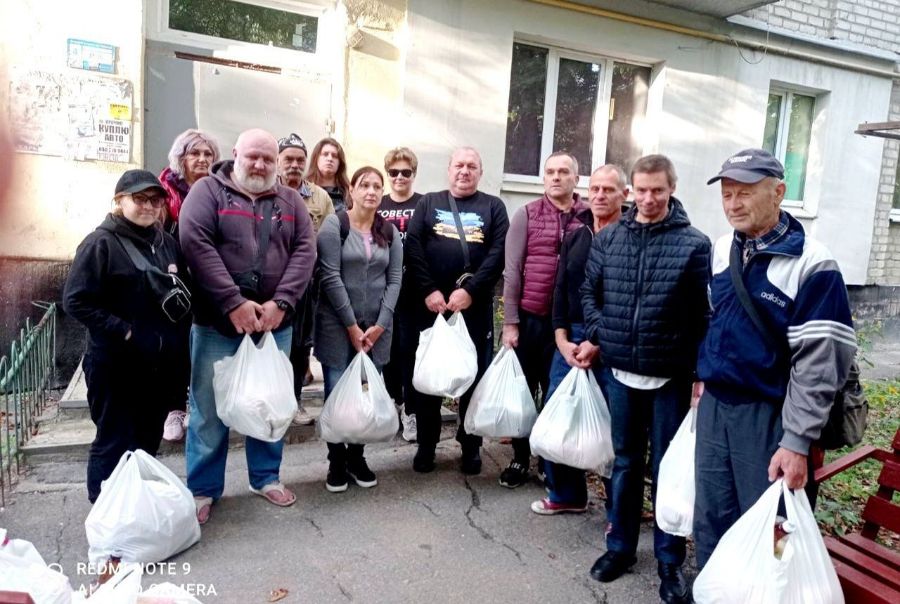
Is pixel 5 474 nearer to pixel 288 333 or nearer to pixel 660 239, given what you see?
pixel 288 333

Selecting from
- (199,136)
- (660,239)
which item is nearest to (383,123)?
(199,136)

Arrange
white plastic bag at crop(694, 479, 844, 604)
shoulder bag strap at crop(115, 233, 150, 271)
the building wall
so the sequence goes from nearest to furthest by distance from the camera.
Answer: white plastic bag at crop(694, 479, 844, 604) → shoulder bag strap at crop(115, 233, 150, 271) → the building wall

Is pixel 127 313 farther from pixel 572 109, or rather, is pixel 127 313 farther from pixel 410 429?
pixel 572 109

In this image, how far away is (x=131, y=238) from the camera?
2887mm

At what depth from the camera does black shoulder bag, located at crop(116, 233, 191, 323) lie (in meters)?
2.87

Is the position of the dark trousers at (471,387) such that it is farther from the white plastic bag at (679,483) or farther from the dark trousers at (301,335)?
the white plastic bag at (679,483)

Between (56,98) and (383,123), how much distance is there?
2568 mm

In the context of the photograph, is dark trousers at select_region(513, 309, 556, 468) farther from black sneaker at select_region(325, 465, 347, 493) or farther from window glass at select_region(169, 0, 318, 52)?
window glass at select_region(169, 0, 318, 52)

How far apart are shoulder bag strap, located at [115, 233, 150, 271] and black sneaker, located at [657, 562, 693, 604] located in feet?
8.71

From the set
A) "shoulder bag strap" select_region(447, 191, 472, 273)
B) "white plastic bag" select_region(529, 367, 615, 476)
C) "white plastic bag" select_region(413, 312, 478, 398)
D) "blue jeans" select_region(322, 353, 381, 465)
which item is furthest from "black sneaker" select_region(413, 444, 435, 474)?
"shoulder bag strap" select_region(447, 191, 472, 273)

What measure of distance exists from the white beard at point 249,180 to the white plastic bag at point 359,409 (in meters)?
1.01

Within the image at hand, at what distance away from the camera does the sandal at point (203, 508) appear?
3162mm

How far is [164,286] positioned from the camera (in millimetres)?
2908

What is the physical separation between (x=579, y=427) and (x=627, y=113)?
5.08 m
